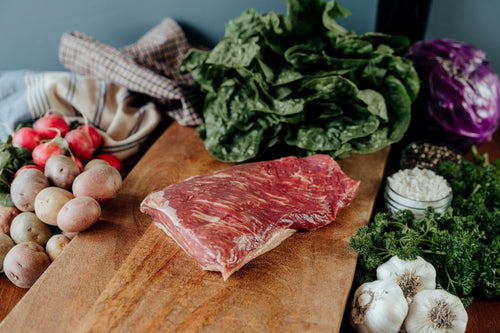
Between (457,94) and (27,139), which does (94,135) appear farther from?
(457,94)

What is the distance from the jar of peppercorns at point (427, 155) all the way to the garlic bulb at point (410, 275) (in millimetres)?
632

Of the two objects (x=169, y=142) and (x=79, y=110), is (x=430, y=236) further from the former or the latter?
(x=79, y=110)

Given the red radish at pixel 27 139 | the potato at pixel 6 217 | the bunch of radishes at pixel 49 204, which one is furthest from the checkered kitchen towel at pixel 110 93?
the potato at pixel 6 217

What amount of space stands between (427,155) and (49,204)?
4.92 ft

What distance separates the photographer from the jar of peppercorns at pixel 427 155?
6.25 ft

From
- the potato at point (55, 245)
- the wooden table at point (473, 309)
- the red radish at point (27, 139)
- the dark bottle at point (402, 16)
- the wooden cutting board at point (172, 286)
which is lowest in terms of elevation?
the wooden table at point (473, 309)

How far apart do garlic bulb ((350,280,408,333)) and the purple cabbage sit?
1087mm

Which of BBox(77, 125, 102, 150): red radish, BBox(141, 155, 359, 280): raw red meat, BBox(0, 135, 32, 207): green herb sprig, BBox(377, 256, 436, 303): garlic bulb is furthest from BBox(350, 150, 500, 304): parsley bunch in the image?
BBox(0, 135, 32, 207): green herb sprig

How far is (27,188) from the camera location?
5.09 feet

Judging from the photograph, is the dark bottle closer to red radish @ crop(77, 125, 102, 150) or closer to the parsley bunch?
the parsley bunch

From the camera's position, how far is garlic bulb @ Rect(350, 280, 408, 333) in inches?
48.7

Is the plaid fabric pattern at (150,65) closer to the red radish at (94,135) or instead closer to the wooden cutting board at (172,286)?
the red radish at (94,135)

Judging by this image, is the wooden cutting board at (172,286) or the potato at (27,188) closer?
Result: the wooden cutting board at (172,286)

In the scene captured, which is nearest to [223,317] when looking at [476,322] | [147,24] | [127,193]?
[127,193]
